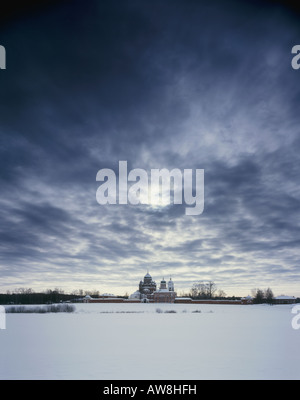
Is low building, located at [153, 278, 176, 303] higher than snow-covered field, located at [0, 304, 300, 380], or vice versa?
snow-covered field, located at [0, 304, 300, 380]

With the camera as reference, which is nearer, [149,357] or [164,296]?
[149,357]

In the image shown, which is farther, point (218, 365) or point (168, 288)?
point (168, 288)

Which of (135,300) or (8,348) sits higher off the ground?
(8,348)

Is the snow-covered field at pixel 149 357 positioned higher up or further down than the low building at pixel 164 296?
higher up

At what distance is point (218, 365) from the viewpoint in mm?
13719

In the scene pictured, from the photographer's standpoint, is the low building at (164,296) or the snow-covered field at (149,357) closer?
the snow-covered field at (149,357)

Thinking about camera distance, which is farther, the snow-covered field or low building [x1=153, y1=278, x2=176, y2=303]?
low building [x1=153, y1=278, x2=176, y2=303]

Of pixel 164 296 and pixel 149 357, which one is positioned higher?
pixel 149 357
